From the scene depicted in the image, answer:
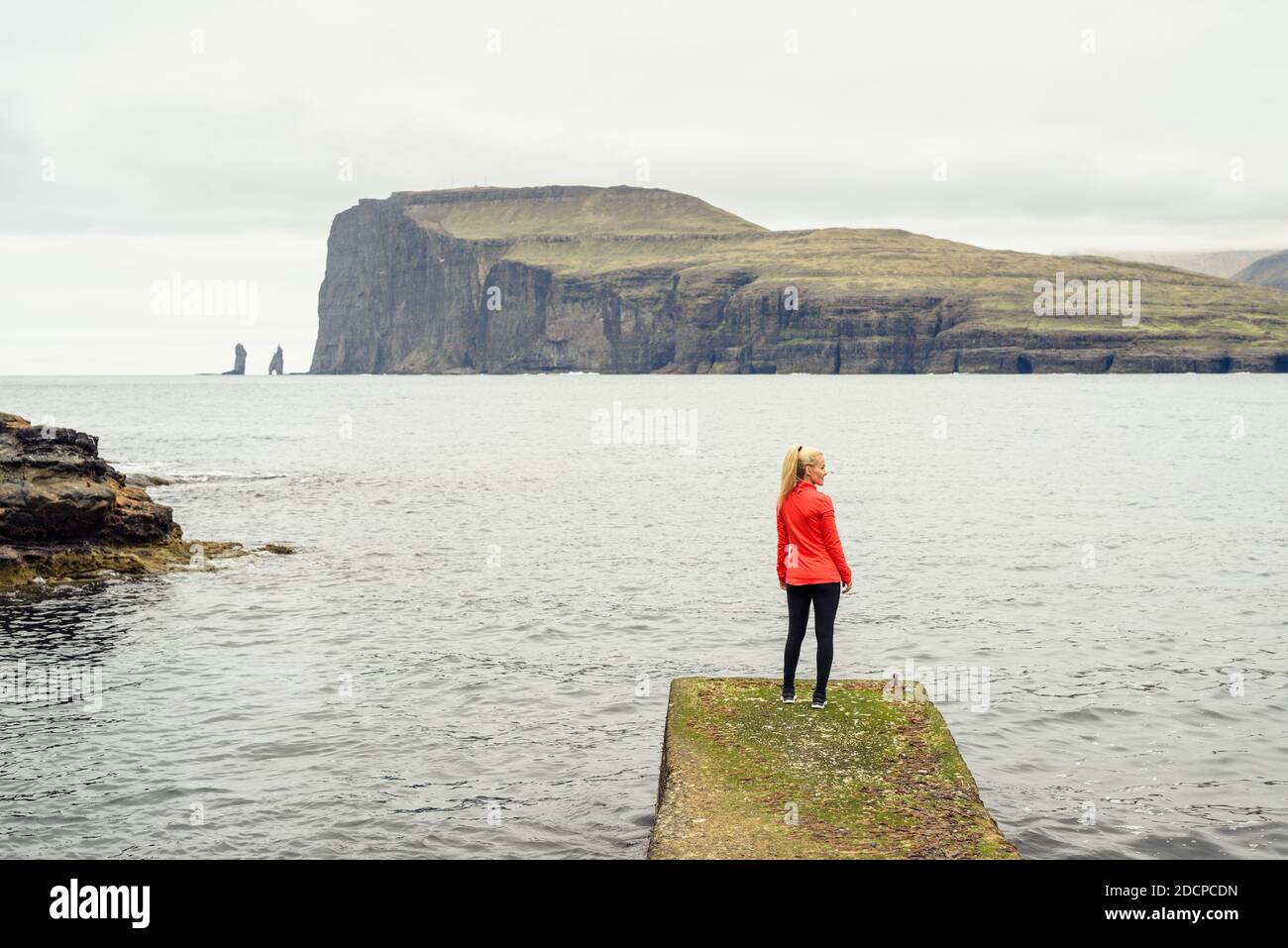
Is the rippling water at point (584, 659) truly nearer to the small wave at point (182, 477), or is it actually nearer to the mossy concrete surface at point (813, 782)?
the small wave at point (182, 477)

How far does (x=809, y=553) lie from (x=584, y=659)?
762 cm

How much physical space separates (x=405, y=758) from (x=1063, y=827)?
7.71m

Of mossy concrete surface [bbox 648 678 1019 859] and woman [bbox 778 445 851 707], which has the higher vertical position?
woman [bbox 778 445 851 707]

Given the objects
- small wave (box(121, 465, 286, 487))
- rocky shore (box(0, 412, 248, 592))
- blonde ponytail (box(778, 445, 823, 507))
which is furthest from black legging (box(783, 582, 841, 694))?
small wave (box(121, 465, 286, 487))

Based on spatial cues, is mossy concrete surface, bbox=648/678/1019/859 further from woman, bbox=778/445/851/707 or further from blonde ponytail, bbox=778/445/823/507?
blonde ponytail, bbox=778/445/823/507

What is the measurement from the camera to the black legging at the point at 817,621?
12.6 m

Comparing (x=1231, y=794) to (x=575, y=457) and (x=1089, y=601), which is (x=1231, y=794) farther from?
(x=575, y=457)

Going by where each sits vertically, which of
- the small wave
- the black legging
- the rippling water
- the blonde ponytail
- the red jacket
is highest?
the blonde ponytail

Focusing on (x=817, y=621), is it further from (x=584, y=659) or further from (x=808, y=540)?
(x=584, y=659)

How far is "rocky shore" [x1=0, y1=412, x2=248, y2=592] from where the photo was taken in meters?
26.1

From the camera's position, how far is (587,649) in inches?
788

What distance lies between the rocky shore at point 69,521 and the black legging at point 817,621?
1936 centimetres

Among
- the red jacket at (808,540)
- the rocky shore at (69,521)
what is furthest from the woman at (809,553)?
the rocky shore at (69,521)
